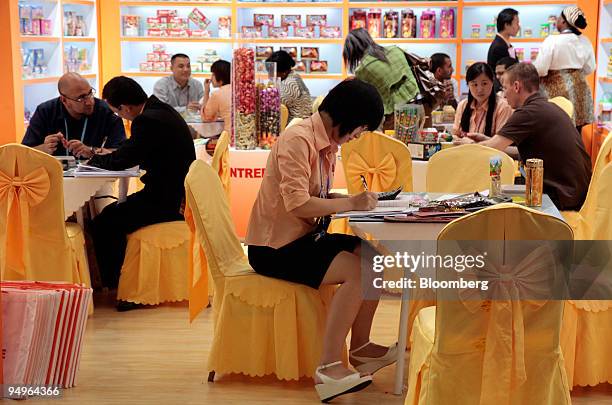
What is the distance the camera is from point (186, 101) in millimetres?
9141

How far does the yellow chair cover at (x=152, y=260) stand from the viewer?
495 centimetres

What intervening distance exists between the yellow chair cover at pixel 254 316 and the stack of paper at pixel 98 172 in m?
1.06

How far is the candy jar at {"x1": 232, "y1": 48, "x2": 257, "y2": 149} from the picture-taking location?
6.14 metres

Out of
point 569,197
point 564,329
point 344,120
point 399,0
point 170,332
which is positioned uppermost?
point 399,0

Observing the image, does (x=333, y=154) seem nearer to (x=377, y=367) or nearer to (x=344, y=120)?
(x=344, y=120)

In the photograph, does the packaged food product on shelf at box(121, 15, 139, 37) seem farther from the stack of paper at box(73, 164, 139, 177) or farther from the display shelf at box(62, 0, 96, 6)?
the stack of paper at box(73, 164, 139, 177)

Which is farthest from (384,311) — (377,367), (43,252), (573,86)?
(573,86)

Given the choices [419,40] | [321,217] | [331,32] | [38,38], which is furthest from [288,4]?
[321,217]

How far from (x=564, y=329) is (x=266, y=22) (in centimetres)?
722

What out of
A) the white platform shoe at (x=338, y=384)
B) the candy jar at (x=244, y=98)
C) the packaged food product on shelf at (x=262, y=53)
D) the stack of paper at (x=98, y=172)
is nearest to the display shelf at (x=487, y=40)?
the packaged food product on shelf at (x=262, y=53)

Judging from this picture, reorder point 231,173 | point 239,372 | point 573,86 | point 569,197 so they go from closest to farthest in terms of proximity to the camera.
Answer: point 239,372 → point 569,197 → point 231,173 → point 573,86

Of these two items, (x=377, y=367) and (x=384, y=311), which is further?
(x=384, y=311)

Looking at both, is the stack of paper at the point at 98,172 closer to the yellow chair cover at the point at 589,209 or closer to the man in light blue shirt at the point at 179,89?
the yellow chair cover at the point at 589,209

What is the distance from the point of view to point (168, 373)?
158 inches
